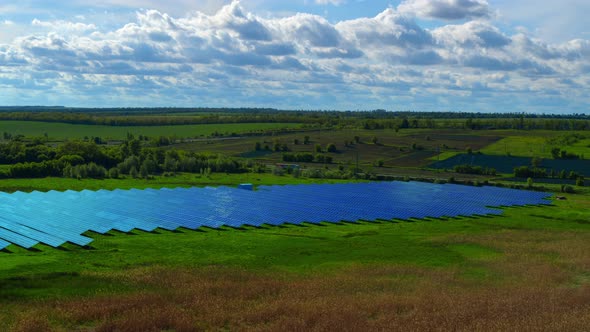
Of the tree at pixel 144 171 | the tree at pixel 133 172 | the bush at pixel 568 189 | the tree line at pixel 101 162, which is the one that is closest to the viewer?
the tree line at pixel 101 162

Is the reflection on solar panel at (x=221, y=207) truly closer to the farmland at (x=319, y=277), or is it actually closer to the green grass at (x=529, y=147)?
the farmland at (x=319, y=277)

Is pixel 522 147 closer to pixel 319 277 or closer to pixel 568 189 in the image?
pixel 568 189

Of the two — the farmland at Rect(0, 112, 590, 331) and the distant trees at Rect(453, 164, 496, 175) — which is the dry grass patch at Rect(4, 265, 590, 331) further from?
the distant trees at Rect(453, 164, 496, 175)

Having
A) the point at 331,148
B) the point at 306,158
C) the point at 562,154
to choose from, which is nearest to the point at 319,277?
the point at 306,158

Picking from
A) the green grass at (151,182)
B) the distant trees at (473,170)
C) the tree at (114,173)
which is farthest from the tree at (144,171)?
the distant trees at (473,170)

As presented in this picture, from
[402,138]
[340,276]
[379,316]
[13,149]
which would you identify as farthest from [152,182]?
[402,138]

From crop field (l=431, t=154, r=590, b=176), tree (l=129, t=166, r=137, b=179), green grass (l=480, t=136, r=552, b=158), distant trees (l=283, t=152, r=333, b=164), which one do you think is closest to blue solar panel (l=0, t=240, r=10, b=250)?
tree (l=129, t=166, r=137, b=179)

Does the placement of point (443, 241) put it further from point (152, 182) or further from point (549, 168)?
point (549, 168)
